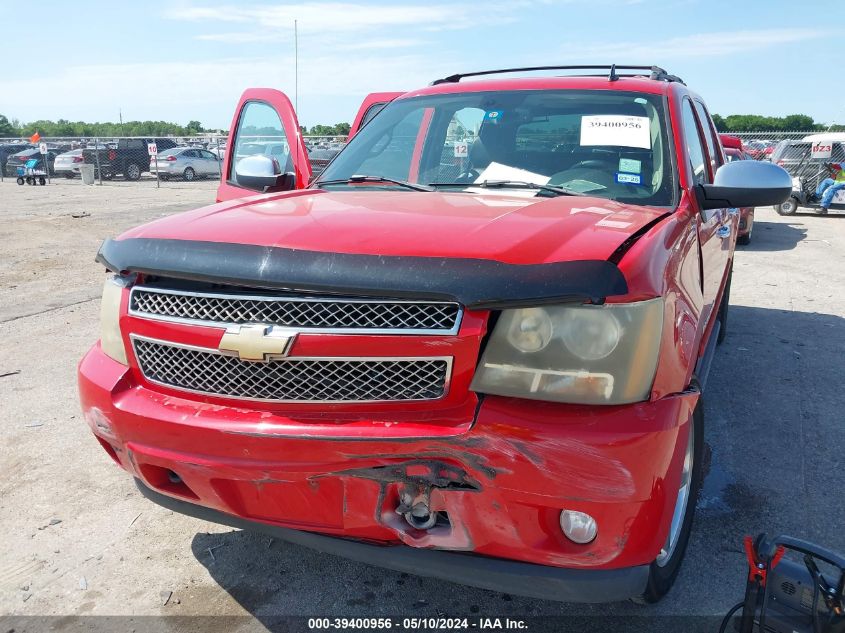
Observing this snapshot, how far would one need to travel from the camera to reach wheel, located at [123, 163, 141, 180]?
92.8 feet

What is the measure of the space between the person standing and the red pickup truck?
Answer: 47.7 ft

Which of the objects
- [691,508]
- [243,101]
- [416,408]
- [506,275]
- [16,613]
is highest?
[243,101]

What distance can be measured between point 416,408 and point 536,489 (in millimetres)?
378

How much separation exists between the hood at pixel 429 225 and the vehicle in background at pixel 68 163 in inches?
1123

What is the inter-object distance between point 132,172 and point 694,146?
28.5 m

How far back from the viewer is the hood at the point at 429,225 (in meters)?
1.97

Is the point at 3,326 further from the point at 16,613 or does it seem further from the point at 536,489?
the point at 536,489

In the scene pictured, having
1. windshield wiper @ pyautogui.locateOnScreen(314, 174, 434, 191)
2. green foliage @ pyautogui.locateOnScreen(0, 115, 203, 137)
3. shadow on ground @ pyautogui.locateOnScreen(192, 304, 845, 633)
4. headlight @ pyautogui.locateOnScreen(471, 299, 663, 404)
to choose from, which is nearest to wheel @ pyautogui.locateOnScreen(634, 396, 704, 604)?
shadow on ground @ pyautogui.locateOnScreen(192, 304, 845, 633)

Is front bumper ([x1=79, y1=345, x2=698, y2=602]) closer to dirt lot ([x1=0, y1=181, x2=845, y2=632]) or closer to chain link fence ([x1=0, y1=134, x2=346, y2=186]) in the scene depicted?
dirt lot ([x1=0, y1=181, x2=845, y2=632])

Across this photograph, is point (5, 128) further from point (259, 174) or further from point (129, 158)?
point (259, 174)

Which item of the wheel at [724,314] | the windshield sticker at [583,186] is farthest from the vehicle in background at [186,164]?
→ the windshield sticker at [583,186]

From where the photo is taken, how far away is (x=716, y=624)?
240 centimetres

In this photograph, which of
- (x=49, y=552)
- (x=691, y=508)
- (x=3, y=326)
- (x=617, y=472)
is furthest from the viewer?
(x=3, y=326)

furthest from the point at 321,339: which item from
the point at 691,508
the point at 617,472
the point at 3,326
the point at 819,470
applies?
the point at 3,326
